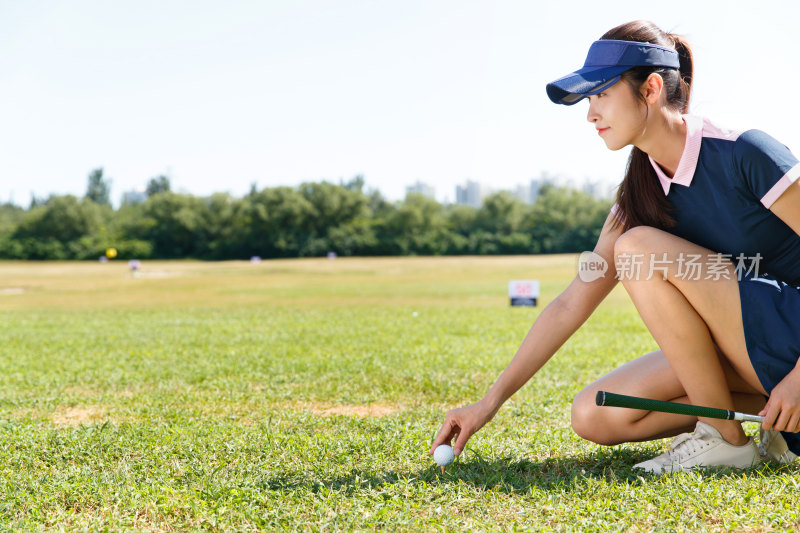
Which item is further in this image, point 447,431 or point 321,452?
point 321,452

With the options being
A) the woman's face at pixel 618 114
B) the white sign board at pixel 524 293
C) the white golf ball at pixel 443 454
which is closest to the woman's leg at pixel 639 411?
the white golf ball at pixel 443 454

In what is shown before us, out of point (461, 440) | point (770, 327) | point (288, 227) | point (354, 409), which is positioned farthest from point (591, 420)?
point (288, 227)

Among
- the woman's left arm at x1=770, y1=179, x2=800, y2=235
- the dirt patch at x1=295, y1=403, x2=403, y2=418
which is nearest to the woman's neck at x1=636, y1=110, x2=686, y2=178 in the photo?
the woman's left arm at x1=770, y1=179, x2=800, y2=235

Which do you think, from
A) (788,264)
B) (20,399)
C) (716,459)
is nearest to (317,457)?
(716,459)

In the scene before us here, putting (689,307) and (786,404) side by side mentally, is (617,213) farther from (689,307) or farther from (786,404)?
(786,404)

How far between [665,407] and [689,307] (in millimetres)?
379

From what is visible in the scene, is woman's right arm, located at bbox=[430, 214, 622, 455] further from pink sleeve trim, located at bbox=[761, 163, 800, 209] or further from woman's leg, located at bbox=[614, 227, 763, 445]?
pink sleeve trim, located at bbox=[761, 163, 800, 209]

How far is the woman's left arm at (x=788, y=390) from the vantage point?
91.0 inches

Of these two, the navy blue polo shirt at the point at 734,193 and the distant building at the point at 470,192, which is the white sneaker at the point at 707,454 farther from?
the distant building at the point at 470,192

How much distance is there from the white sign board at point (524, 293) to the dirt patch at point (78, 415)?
979 centimetres

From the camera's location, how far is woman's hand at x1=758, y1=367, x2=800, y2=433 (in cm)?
234

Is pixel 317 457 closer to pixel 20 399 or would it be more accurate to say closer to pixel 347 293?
pixel 20 399

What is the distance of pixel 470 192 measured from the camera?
471 feet

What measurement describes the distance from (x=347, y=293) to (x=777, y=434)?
718 inches
